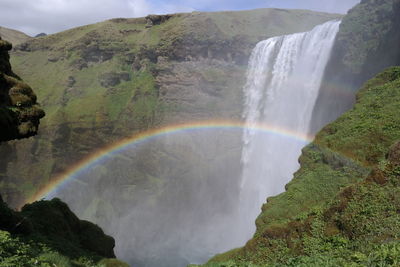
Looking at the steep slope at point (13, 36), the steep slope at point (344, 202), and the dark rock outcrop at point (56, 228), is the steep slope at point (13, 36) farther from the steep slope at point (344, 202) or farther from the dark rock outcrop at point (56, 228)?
the steep slope at point (344, 202)

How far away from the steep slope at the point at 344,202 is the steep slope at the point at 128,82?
171 feet

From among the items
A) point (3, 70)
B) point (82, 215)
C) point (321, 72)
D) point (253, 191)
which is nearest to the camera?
point (3, 70)

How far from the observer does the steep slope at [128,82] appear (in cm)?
7006

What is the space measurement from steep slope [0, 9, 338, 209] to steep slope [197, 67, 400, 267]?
5214cm

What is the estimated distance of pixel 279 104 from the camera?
51219 millimetres

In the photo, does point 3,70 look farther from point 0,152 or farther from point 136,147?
point 0,152

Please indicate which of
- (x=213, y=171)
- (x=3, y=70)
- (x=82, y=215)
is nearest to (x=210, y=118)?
(x=213, y=171)

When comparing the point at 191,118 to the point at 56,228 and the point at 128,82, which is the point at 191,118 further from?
the point at 56,228

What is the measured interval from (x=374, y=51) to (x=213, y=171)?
41528mm

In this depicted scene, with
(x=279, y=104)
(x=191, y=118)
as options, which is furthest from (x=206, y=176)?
(x=279, y=104)

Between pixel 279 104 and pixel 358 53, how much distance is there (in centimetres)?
1874

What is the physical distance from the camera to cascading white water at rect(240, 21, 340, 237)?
41.6m

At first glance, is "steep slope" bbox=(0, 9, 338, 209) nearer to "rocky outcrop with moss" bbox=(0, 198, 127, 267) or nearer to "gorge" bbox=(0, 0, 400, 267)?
"gorge" bbox=(0, 0, 400, 267)

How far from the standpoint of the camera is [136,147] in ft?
230
